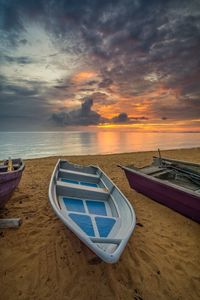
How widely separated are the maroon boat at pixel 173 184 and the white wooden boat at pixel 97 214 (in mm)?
1380

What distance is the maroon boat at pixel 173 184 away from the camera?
Result: 5.02m

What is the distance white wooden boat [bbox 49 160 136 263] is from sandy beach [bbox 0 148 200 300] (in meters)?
0.58

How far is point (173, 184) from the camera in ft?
17.9

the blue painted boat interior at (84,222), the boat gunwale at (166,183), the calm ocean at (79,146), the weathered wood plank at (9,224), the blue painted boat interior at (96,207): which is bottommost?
the calm ocean at (79,146)

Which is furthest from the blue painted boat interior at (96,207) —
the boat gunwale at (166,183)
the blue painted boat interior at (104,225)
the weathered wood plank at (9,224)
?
the boat gunwale at (166,183)

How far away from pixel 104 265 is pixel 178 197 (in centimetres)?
307

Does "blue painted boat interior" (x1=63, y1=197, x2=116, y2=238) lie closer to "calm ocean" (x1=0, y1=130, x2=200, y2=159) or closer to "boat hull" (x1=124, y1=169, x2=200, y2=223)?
"boat hull" (x1=124, y1=169, x2=200, y2=223)

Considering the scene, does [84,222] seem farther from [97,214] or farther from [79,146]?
[79,146]

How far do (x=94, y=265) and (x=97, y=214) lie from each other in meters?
1.24

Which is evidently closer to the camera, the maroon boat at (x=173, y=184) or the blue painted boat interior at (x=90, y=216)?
A: the blue painted boat interior at (x=90, y=216)

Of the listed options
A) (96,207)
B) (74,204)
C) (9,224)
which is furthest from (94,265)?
(9,224)

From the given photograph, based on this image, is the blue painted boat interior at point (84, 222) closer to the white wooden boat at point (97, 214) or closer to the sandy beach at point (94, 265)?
the white wooden boat at point (97, 214)

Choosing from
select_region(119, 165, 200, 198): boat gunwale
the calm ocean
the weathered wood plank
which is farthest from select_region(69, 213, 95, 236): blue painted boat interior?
the calm ocean

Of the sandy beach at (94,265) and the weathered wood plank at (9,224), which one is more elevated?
the weathered wood plank at (9,224)
